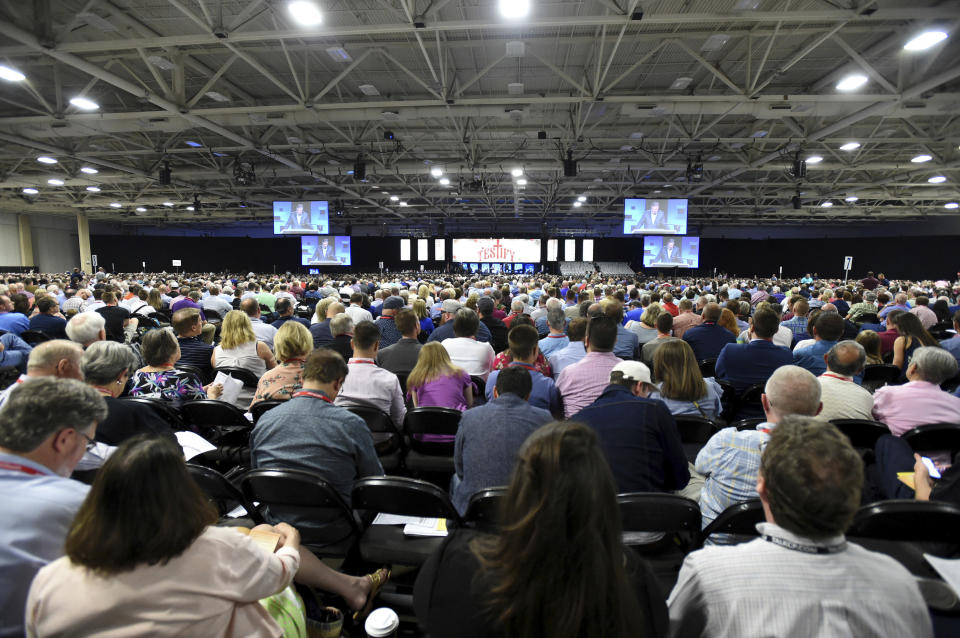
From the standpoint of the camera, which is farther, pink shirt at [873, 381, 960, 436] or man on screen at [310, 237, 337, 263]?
man on screen at [310, 237, 337, 263]

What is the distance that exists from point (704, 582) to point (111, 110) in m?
15.2

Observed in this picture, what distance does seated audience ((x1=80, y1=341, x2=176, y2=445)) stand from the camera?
2.60 meters

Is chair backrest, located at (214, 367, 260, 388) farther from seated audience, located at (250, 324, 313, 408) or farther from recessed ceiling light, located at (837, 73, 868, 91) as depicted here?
recessed ceiling light, located at (837, 73, 868, 91)

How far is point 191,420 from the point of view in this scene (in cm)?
347

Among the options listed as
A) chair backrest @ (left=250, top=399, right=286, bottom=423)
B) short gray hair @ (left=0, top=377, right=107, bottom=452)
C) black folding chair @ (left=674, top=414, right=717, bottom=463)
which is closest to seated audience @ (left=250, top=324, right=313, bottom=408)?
chair backrest @ (left=250, top=399, right=286, bottom=423)

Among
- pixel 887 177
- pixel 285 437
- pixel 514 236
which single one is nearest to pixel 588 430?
pixel 285 437

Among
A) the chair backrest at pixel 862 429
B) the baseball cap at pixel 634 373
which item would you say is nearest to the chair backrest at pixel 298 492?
the baseball cap at pixel 634 373

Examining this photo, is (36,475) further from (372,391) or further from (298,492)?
(372,391)

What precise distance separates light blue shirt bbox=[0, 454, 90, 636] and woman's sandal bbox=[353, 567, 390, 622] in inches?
47.8

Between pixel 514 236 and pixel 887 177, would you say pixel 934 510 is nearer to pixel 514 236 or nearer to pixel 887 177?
pixel 887 177

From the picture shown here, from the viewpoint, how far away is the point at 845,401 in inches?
129

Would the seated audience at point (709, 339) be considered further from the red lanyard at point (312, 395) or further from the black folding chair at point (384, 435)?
the red lanyard at point (312, 395)

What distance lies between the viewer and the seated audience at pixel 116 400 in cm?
260

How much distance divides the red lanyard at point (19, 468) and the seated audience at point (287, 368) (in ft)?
6.76
